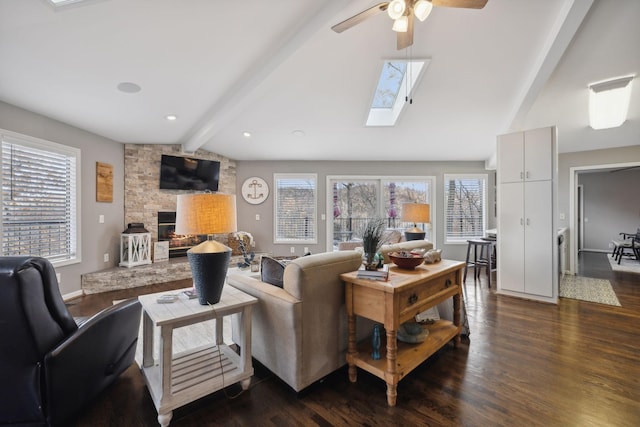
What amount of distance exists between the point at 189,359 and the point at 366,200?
16.1 feet

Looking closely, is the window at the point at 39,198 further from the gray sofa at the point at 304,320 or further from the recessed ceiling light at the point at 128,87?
the gray sofa at the point at 304,320

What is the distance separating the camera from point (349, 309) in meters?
1.93

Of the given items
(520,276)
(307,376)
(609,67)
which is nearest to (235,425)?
(307,376)

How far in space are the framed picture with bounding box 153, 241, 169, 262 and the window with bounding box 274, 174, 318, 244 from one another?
217 cm

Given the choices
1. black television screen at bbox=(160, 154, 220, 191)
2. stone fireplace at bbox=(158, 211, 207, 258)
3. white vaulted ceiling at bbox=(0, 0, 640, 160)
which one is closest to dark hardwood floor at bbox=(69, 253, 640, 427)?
white vaulted ceiling at bbox=(0, 0, 640, 160)

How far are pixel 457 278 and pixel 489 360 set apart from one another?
2.15 feet

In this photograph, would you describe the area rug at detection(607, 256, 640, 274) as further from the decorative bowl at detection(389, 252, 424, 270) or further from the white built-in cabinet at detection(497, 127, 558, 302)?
the decorative bowl at detection(389, 252, 424, 270)

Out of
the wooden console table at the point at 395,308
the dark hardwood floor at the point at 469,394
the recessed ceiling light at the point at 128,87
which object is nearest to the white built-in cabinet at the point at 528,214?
the dark hardwood floor at the point at 469,394

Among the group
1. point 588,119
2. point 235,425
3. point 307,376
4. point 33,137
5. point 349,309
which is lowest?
point 235,425

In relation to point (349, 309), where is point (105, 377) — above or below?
below

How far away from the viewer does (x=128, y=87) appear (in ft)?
10.1

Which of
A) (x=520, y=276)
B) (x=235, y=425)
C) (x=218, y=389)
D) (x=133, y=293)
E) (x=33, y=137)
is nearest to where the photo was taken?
(x=235, y=425)

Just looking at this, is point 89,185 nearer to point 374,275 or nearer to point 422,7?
point 374,275

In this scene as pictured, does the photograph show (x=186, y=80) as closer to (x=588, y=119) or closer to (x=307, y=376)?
(x=307, y=376)
